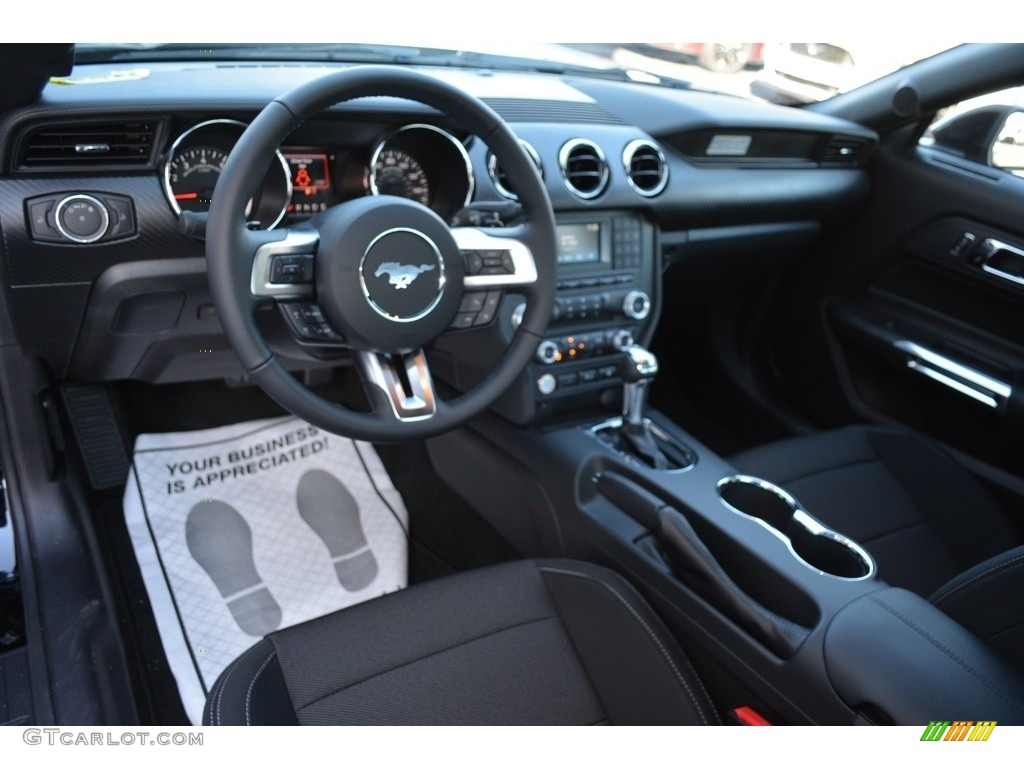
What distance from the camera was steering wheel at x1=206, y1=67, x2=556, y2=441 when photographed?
1.08 metres

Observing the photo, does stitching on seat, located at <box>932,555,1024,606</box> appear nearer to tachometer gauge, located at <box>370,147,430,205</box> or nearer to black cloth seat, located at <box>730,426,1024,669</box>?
black cloth seat, located at <box>730,426,1024,669</box>

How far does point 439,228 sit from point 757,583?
2.44ft

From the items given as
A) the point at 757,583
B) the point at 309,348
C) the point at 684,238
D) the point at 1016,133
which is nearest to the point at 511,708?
the point at 757,583

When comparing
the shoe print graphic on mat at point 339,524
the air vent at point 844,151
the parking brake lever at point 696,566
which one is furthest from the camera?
the air vent at point 844,151

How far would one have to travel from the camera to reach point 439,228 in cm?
122

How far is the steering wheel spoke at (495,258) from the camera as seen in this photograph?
128 centimetres

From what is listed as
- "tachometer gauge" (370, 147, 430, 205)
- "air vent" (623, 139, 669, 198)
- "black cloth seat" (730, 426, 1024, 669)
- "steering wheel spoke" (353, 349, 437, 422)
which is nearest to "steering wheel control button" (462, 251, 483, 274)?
"steering wheel spoke" (353, 349, 437, 422)

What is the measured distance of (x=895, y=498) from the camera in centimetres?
180

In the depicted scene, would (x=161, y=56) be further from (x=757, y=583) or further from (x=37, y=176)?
(x=757, y=583)

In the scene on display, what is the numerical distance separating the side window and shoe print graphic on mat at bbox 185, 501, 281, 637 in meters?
1.93

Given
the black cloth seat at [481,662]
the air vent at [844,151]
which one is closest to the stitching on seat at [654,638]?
the black cloth seat at [481,662]

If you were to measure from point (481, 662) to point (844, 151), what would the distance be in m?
1.70
